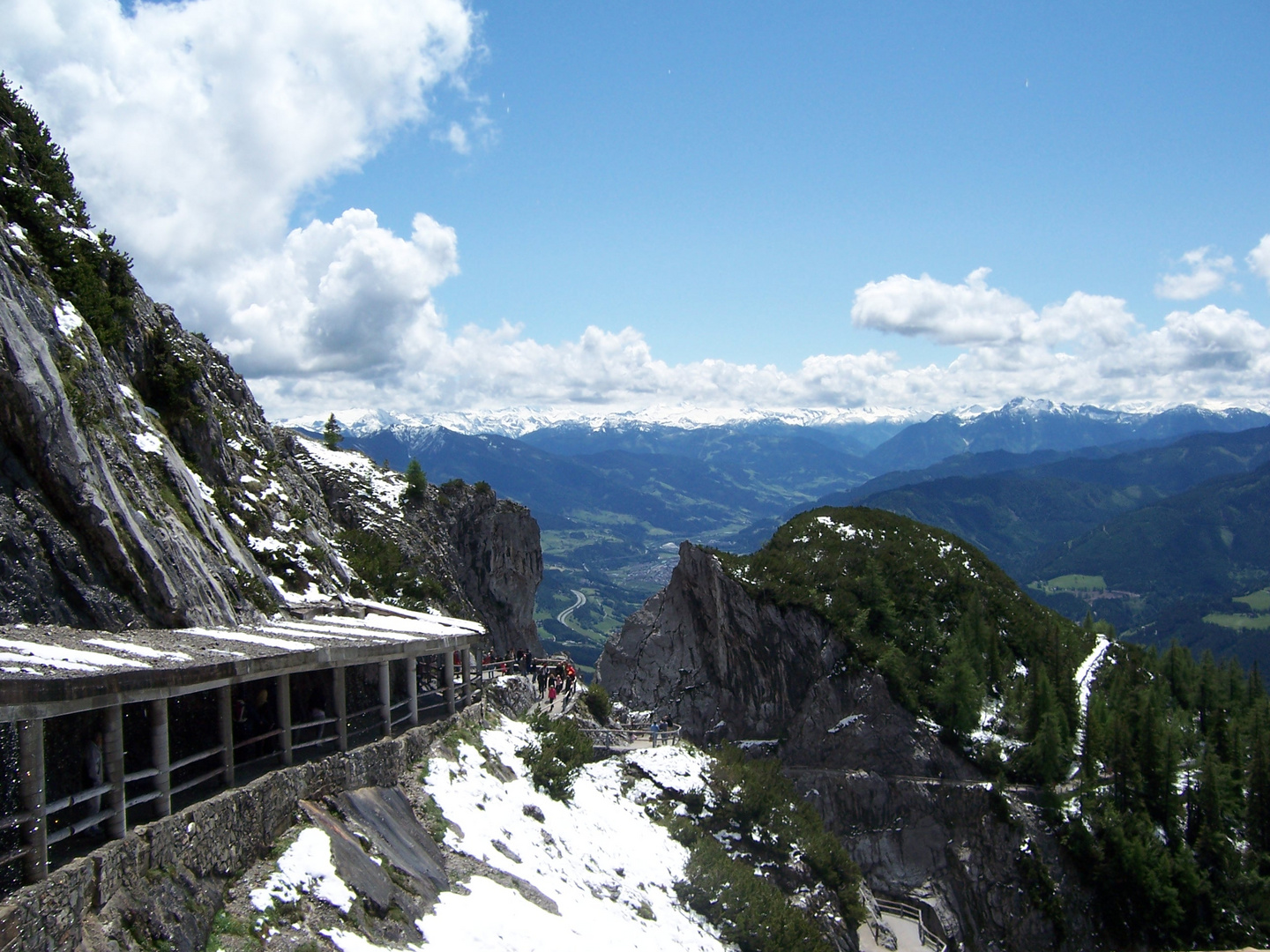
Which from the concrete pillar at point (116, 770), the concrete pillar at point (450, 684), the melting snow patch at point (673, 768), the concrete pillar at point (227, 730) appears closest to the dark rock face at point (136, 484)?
the concrete pillar at point (227, 730)

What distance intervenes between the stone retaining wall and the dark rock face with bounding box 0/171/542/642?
16.8 feet

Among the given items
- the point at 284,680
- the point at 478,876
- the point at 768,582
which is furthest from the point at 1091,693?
the point at 284,680

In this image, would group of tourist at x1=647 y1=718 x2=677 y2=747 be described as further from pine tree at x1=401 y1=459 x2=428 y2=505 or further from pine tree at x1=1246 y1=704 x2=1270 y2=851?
pine tree at x1=1246 y1=704 x2=1270 y2=851

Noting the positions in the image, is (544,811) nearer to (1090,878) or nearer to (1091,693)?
(1090,878)

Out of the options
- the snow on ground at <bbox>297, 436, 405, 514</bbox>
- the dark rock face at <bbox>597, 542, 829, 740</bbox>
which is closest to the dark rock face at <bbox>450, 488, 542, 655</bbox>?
the snow on ground at <bbox>297, 436, 405, 514</bbox>

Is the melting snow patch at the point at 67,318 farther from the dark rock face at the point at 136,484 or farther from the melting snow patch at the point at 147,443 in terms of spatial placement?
Answer: the melting snow patch at the point at 147,443

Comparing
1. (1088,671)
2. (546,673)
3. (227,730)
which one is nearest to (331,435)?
(546,673)

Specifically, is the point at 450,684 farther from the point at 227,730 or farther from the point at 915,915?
the point at 915,915

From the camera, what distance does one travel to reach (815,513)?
235 feet

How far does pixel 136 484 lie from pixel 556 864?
13981 mm

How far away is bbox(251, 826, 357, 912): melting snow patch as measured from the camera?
13359 mm

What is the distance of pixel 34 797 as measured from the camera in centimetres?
1041

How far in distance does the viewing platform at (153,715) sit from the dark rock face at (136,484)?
140 cm

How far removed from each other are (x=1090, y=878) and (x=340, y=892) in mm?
42695
